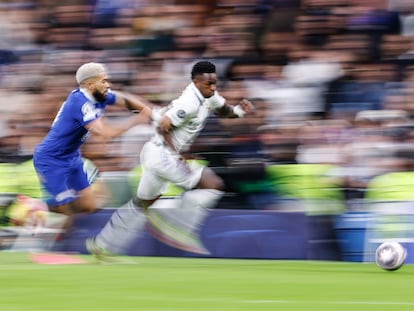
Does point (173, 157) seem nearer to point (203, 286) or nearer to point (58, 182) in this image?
point (58, 182)

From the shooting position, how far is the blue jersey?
11031 millimetres

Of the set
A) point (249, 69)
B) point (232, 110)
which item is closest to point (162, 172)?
point (232, 110)

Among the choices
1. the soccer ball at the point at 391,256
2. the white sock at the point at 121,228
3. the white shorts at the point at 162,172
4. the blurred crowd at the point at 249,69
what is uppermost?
the blurred crowd at the point at 249,69

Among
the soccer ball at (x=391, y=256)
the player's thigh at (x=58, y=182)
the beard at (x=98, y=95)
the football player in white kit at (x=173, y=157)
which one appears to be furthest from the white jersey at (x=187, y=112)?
the soccer ball at (x=391, y=256)

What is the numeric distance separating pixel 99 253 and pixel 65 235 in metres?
1.10

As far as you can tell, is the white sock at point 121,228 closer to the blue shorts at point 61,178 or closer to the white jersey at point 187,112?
the blue shorts at point 61,178

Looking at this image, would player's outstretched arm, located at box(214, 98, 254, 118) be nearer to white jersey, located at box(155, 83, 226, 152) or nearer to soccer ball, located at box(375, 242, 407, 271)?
white jersey, located at box(155, 83, 226, 152)

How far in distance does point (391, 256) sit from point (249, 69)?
4.88 meters

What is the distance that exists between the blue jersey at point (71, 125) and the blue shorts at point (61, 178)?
0.19 ft

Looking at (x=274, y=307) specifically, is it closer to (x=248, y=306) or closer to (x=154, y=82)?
(x=248, y=306)

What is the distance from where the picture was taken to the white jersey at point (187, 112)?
11.9 meters

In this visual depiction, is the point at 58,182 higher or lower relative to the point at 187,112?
lower

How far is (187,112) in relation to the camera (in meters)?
11.9

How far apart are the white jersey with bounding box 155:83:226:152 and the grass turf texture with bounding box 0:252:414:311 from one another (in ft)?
4.36
